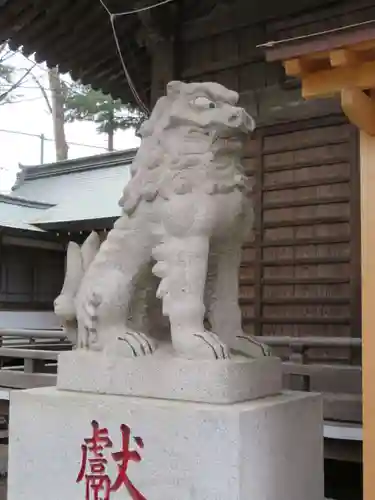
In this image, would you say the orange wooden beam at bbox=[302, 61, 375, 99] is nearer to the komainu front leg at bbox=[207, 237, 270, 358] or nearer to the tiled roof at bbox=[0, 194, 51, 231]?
the komainu front leg at bbox=[207, 237, 270, 358]

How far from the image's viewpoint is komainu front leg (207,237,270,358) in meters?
2.90

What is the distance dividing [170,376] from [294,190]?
131 inches

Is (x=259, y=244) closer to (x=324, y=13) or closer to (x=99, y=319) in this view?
(x=324, y=13)

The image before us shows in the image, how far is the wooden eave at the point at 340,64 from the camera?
2.44 m

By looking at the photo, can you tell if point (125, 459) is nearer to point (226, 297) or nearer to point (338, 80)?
point (226, 297)

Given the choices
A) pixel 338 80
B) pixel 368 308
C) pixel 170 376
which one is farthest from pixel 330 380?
pixel 338 80

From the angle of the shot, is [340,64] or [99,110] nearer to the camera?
[340,64]

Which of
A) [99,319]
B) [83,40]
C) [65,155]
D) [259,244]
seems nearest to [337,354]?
[259,244]

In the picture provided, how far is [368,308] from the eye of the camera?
9.07 feet

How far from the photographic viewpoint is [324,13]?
5.51 meters

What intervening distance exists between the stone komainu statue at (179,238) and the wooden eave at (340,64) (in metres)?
0.31

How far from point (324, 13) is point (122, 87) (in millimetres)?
2885

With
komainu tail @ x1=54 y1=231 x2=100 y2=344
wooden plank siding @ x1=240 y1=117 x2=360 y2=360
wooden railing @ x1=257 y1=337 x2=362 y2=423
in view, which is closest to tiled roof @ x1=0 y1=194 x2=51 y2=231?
wooden plank siding @ x1=240 y1=117 x2=360 y2=360

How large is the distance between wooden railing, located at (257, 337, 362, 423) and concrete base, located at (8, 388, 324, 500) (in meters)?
1.02
